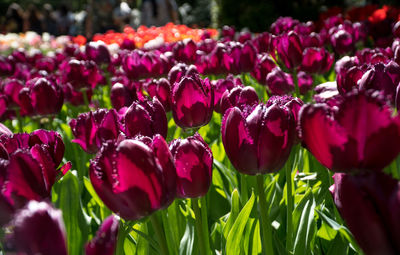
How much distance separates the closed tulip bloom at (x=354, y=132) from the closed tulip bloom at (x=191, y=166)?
29 cm

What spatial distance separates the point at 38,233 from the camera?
1.67 feet

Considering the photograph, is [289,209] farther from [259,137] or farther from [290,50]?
[290,50]

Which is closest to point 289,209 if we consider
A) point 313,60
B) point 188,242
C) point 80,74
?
point 188,242

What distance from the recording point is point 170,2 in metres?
11.5

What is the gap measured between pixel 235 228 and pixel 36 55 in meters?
4.09

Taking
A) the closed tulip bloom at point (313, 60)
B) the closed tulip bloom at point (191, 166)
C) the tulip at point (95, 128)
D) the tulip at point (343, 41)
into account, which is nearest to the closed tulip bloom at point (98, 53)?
the closed tulip bloom at point (313, 60)

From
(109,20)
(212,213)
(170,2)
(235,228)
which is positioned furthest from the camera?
(109,20)

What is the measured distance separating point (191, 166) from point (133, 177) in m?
0.19

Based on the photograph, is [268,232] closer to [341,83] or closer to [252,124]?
[252,124]

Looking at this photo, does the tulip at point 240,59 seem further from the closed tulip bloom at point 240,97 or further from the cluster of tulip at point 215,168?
the closed tulip bloom at point 240,97

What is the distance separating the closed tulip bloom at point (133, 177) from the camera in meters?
0.79

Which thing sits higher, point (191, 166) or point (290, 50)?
point (290, 50)

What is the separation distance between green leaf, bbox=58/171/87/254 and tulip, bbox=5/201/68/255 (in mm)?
994

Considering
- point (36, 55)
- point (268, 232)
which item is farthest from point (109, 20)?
point (268, 232)
